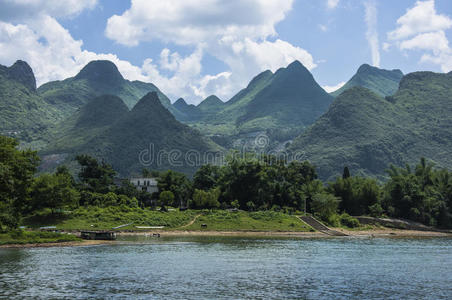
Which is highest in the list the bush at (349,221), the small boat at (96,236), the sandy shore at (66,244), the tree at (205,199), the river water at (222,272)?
the tree at (205,199)

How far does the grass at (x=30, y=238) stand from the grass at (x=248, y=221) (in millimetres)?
32054

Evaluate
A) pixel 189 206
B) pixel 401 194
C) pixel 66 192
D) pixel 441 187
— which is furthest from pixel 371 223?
pixel 66 192

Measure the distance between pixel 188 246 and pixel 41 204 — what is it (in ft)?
125

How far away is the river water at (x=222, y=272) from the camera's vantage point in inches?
1519

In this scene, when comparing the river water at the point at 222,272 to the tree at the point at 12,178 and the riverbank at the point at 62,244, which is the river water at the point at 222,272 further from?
the tree at the point at 12,178

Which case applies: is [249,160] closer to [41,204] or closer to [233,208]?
[233,208]

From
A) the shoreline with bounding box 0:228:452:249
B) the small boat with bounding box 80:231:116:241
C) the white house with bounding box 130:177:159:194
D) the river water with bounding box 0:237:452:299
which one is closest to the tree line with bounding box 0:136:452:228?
the shoreline with bounding box 0:228:452:249

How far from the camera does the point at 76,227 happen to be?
303 ft

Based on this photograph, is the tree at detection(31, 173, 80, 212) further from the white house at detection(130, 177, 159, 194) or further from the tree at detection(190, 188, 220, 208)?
the white house at detection(130, 177, 159, 194)

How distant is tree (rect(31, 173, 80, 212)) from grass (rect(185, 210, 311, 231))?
25.9 m

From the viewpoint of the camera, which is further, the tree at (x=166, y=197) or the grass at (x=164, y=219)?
the tree at (x=166, y=197)

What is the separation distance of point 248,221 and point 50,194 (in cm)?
4310

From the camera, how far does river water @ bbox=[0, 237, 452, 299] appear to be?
127 ft

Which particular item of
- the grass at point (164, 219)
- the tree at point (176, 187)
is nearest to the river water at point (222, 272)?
the grass at point (164, 219)
